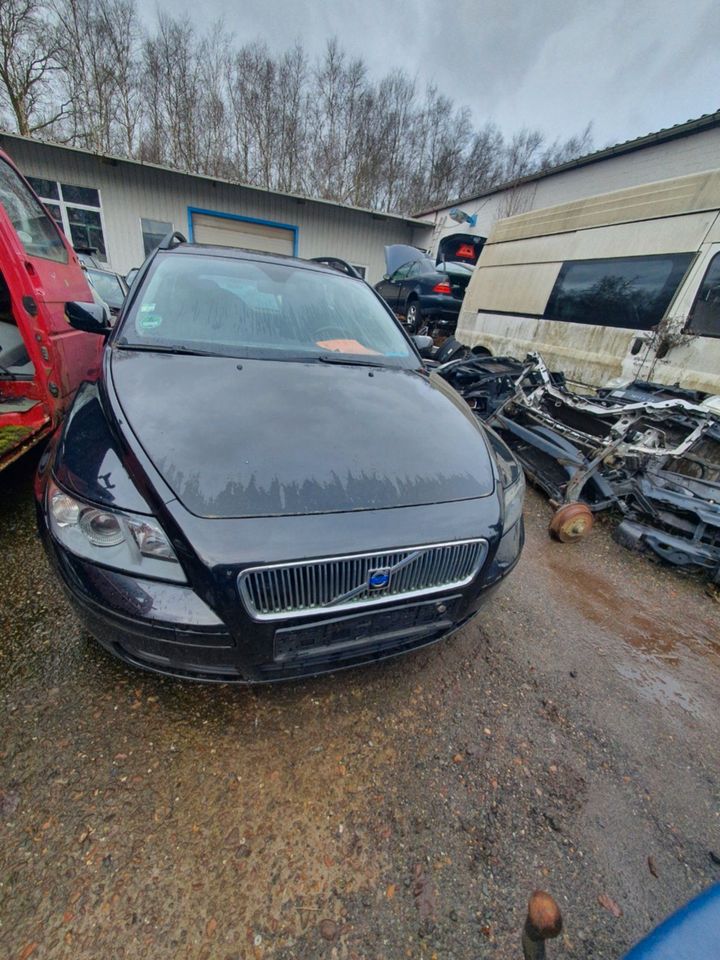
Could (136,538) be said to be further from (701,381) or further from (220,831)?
(701,381)

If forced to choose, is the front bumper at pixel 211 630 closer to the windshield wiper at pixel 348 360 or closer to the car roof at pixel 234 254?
the windshield wiper at pixel 348 360

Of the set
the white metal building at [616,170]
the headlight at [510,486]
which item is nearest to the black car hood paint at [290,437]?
the headlight at [510,486]

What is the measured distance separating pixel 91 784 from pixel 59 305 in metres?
3.16

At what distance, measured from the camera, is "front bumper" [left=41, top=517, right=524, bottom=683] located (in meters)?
1.27

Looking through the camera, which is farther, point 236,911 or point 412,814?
point 412,814

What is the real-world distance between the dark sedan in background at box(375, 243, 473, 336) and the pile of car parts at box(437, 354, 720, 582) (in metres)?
5.49

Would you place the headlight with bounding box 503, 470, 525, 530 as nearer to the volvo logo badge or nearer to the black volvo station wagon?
the black volvo station wagon

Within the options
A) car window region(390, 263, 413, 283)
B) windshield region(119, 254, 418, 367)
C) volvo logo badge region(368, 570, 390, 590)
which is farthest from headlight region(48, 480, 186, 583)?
car window region(390, 263, 413, 283)

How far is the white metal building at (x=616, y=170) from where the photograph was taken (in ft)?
25.2

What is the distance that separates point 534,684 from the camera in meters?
2.02

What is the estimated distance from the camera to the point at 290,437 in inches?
61.9

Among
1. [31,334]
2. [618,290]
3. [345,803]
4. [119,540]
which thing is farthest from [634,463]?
[31,334]

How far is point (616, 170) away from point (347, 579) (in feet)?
40.3

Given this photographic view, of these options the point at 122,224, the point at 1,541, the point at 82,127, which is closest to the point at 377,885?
the point at 1,541
